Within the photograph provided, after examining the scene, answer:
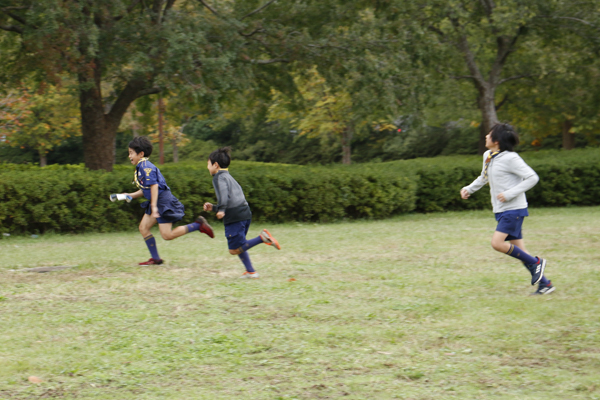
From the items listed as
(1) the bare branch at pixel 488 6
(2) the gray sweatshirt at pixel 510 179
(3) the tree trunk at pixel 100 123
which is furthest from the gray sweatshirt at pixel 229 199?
(1) the bare branch at pixel 488 6

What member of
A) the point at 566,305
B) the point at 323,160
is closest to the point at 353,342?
the point at 566,305

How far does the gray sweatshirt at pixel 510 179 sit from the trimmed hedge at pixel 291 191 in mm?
7630

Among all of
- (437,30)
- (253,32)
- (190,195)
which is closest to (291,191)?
(190,195)

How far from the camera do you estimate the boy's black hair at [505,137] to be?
6.07 m

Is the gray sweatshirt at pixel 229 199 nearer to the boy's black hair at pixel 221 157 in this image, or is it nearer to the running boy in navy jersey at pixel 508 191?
the boy's black hair at pixel 221 157

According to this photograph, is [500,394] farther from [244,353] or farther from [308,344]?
[244,353]

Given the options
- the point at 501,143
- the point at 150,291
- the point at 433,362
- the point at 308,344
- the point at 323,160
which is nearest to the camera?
the point at 433,362

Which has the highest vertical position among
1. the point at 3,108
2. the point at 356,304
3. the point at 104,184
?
the point at 3,108

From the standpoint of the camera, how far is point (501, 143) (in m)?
6.09

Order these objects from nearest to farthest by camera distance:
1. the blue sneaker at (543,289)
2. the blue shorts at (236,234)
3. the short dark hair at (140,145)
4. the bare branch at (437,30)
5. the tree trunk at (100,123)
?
the blue sneaker at (543,289) < the blue shorts at (236,234) < the short dark hair at (140,145) < the tree trunk at (100,123) < the bare branch at (437,30)

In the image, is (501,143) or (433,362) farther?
(501,143)

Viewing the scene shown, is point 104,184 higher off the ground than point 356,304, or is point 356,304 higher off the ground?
point 104,184

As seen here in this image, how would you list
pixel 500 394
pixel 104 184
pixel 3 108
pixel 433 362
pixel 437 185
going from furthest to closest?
pixel 3 108 < pixel 437 185 < pixel 104 184 < pixel 433 362 < pixel 500 394

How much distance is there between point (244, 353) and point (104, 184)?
8585 mm
